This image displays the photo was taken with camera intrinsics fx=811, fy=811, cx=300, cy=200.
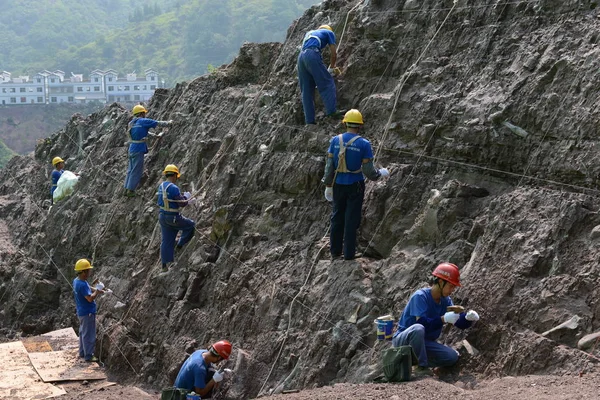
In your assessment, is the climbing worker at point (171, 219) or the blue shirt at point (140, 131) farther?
the blue shirt at point (140, 131)

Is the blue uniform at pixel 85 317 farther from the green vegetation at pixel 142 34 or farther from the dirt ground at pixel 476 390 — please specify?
the green vegetation at pixel 142 34

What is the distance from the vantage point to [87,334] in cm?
1238

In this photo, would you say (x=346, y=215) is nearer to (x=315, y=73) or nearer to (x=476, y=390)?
(x=315, y=73)

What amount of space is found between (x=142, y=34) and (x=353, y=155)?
369 feet

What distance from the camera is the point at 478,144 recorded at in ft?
29.6

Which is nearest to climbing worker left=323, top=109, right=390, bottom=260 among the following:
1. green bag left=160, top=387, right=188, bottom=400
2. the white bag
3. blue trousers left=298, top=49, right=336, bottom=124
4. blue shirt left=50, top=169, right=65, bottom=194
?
blue trousers left=298, top=49, right=336, bottom=124

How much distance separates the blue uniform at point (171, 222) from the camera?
1231cm

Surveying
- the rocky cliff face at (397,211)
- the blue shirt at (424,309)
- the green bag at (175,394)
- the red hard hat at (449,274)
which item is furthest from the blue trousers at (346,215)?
the green bag at (175,394)

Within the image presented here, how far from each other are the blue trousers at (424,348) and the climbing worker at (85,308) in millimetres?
6173

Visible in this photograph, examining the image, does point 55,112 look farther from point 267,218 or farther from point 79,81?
point 267,218

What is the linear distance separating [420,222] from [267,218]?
9.44ft

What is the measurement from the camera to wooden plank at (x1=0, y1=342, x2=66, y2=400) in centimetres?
1087

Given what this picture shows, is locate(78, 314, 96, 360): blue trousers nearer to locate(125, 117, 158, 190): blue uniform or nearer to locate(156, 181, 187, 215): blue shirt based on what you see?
locate(156, 181, 187, 215): blue shirt

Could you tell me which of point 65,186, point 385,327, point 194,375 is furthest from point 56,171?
point 385,327
